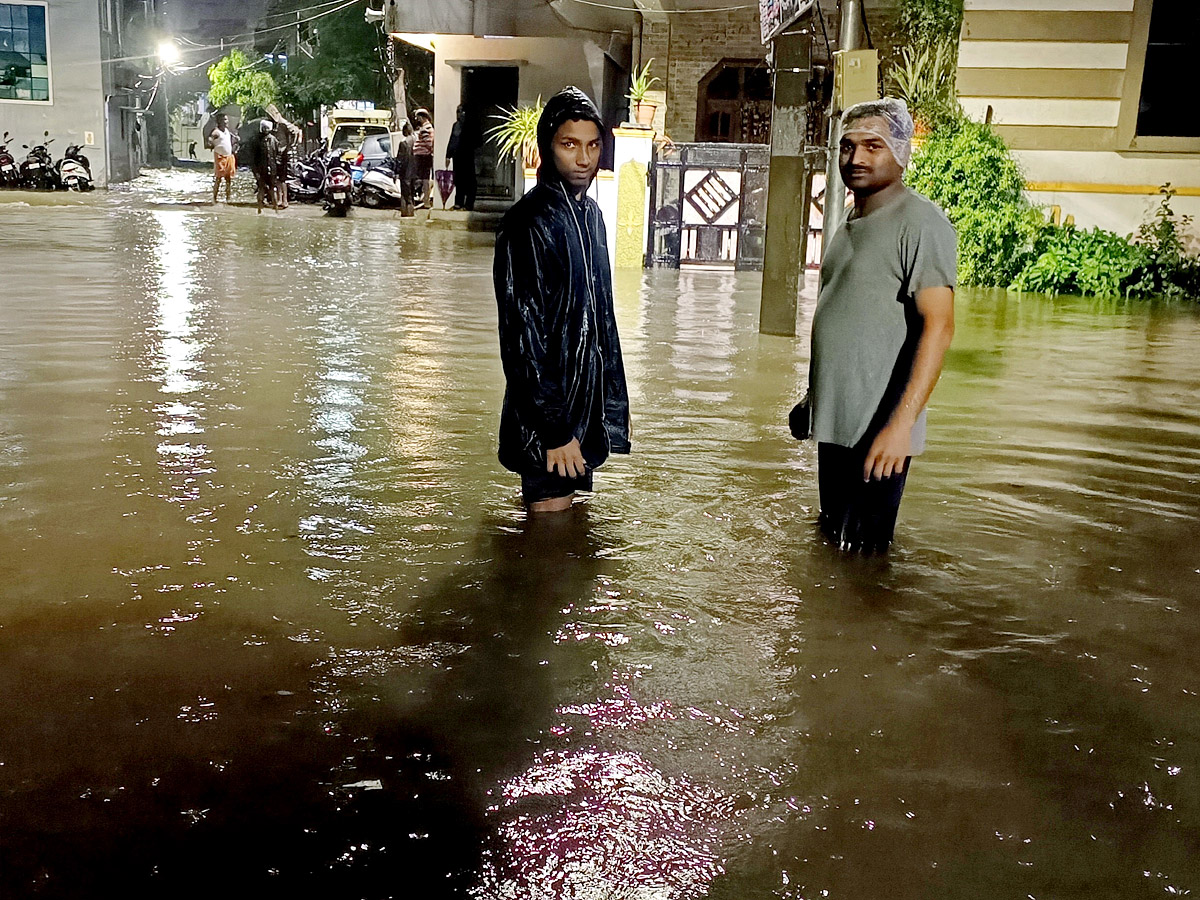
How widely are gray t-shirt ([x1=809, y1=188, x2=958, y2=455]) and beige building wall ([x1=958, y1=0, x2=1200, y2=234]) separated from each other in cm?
1093

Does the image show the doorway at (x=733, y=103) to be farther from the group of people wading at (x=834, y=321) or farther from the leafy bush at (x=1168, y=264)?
the group of people wading at (x=834, y=321)

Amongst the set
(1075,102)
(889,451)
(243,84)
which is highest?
(243,84)

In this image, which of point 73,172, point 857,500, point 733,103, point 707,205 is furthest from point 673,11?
point 73,172

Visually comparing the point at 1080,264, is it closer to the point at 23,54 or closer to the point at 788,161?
the point at 788,161

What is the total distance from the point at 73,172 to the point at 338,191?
374 inches

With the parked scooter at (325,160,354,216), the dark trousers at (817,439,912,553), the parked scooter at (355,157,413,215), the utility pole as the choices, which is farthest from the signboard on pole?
the parked scooter at (355,157,413,215)

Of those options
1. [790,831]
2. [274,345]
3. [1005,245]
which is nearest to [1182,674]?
[790,831]

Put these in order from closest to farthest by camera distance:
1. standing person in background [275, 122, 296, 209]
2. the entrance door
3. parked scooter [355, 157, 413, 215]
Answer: standing person in background [275, 122, 296, 209] → the entrance door → parked scooter [355, 157, 413, 215]

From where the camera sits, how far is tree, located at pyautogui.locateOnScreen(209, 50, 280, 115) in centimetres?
4250

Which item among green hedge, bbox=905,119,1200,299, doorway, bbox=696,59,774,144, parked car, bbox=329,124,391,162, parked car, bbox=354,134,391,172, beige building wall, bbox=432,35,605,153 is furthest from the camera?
parked car, bbox=329,124,391,162

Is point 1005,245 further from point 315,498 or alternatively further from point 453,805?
point 453,805

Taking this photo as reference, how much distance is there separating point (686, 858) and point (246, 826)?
2.82 ft

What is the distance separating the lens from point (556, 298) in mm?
4086

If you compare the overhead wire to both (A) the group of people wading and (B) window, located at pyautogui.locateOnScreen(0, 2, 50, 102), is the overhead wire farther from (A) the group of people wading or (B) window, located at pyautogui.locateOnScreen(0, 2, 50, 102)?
(B) window, located at pyautogui.locateOnScreen(0, 2, 50, 102)
